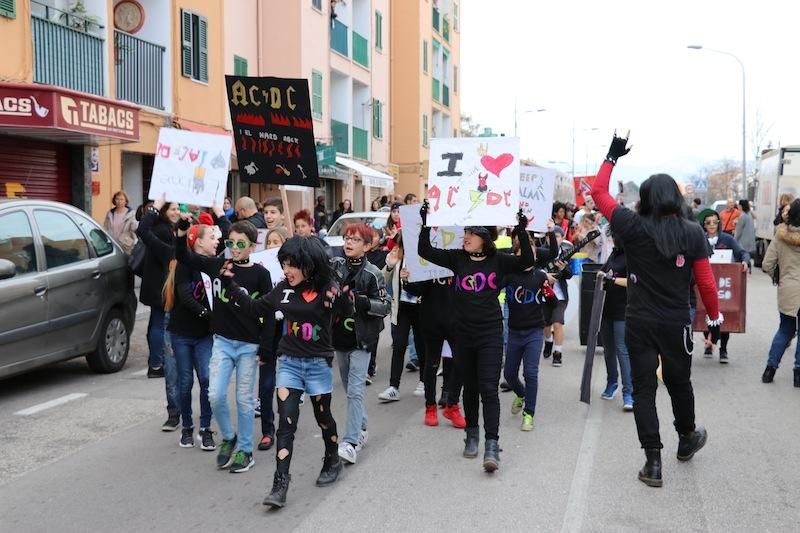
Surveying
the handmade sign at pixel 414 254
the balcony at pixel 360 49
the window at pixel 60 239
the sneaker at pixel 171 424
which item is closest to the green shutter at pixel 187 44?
the window at pixel 60 239

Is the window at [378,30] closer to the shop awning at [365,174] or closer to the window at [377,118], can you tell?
the window at [377,118]

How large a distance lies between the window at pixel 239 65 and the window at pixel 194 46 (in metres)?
2.54

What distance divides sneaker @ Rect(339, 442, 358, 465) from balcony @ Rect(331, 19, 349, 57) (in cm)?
2621

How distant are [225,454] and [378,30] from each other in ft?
105

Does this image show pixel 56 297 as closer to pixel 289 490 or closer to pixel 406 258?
pixel 406 258

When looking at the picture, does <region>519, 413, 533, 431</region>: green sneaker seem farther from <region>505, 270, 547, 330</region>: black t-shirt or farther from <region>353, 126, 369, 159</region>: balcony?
<region>353, 126, 369, 159</region>: balcony

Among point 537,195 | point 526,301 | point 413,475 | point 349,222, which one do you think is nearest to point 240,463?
point 413,475

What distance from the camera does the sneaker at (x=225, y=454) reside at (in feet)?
18.9

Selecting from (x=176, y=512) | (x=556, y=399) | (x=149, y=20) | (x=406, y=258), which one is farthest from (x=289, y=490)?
(x=149, y=20)

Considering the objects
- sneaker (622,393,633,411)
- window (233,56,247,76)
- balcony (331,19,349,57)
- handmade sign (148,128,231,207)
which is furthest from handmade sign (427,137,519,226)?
balcony (331,19,349,57)

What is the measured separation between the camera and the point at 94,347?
8.79 metres

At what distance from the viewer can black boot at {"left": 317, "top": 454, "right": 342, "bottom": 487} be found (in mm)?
5355

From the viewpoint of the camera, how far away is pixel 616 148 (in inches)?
217

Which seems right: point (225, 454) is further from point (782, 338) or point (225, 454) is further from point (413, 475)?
point (782, 338)
